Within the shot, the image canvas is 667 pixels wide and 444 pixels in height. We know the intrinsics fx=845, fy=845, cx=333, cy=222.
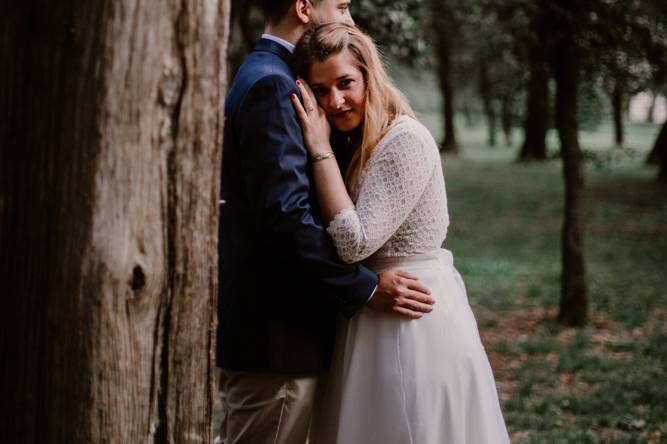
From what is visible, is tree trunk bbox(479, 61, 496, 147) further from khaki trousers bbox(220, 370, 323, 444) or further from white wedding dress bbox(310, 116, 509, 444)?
khaki trousers bbox(220, 370, 323, 444)

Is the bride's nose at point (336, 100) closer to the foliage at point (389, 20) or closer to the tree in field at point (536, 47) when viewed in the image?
the foliage at point (389, 20)

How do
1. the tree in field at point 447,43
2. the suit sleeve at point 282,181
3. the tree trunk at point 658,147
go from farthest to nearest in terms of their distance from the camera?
1. the tree in field at point 447,43
2. the tree trunk at point 658,147
3. the suit sleeve at point 282,181

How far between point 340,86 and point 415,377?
3.71 ft

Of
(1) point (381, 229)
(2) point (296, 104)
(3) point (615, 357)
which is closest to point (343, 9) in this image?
(2) point (296, 104)

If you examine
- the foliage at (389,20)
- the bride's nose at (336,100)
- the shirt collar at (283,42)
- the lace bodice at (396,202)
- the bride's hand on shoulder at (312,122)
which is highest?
the foliage at (389,20)

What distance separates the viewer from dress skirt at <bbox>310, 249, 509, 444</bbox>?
3.18m

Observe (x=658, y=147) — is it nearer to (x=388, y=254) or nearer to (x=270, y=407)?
(x=388, y=254)

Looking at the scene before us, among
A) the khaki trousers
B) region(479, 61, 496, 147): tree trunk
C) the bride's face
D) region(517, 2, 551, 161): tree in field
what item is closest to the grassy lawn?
region(517, 2, 551, 161): tree in field

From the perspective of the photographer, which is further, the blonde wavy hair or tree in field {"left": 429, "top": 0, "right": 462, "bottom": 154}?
tree in field {"left": 429, "top": 0, "right": 462, "bottom": 154}

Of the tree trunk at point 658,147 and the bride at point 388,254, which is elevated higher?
the tree trunk at point 658,147

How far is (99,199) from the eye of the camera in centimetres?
206

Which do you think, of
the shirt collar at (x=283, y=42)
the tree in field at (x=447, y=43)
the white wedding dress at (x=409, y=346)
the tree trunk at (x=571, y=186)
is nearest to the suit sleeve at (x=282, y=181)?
the white wedding dress at (x=409, y=346)

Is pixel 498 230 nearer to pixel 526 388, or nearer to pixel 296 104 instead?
pixel 526 388

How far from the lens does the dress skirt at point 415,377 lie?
10.4 feet
